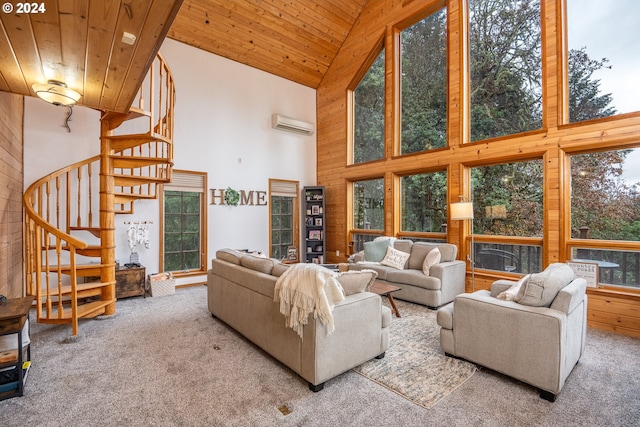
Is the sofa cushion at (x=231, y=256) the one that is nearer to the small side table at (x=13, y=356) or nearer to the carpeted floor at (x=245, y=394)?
the carpeted floor at (x=245, y=394)

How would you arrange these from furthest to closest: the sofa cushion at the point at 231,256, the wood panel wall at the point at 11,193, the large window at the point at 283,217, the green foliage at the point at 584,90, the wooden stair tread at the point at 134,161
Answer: the large window at the point at 283,217
the wooden stair tread at the point at 134,161
the green foliage at the point at 584,90
the sofa cushion at the point at 231,256
the wood panel wall at the point at 11,193

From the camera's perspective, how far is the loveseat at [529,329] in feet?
6.86

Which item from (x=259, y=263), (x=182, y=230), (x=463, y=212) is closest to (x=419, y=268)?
(x=463, y=212)

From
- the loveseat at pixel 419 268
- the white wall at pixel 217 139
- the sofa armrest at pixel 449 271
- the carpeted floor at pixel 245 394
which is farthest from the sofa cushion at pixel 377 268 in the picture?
the white wall at pixel 217 139

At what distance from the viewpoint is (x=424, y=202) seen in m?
5.41

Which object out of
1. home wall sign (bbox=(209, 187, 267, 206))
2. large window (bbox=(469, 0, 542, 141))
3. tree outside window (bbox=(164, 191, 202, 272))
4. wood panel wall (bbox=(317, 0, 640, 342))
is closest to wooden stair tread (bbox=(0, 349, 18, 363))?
tree outside window (bbox=(164, 191, 202, 272))

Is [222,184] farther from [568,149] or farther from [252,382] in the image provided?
[568,149]

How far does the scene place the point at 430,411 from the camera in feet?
6.44

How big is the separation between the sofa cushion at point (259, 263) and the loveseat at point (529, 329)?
1627 millimetres

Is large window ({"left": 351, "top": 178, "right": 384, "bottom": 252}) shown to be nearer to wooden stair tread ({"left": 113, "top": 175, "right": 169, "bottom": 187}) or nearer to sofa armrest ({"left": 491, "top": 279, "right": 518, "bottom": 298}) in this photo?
sofa armrest ({"left": 491, "top": 279, "right": 518, "bottom": 298})

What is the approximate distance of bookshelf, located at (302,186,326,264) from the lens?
6961 millimetres

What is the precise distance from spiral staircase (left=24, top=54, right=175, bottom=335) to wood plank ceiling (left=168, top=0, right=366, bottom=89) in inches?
59.0

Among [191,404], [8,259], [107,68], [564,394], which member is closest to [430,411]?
[564,394]

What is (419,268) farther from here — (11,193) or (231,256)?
(11,193)
